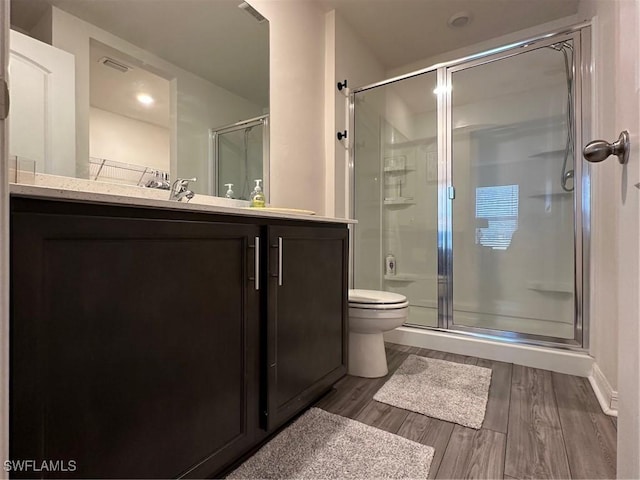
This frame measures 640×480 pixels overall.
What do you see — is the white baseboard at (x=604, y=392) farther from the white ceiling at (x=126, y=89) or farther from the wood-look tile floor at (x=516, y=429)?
the white ceiling at (x=126, y=89)

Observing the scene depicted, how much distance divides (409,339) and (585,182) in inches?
58.9

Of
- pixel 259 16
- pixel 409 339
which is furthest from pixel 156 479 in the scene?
pixel 259 16

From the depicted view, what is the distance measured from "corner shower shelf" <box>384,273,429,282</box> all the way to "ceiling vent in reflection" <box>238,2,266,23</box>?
224 cm

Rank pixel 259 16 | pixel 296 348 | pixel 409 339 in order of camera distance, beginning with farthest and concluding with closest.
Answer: pixel 409 339, pixel 259 16, pixel 296 348

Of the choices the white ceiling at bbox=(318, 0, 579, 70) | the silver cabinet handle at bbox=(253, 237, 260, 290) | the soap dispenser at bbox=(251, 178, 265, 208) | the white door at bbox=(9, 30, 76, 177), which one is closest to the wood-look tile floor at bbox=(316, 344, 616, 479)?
the silver cabinet handle at bbox=(253, 237, 260, 290)

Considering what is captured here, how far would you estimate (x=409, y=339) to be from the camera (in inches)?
91.4

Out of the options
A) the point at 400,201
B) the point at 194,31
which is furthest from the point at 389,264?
the point at 194,31

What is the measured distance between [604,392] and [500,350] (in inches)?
22.5

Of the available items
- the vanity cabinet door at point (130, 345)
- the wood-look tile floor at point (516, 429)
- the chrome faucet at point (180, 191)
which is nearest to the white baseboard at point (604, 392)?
the wood-look tile floor at point (516, 429)

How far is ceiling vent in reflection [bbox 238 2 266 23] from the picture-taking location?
1.74 meters

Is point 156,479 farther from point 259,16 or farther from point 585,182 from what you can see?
point 585,182

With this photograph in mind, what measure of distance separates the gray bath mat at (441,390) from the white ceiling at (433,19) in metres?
2.52

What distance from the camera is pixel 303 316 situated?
4.10ft

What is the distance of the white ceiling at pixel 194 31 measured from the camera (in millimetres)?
1182
